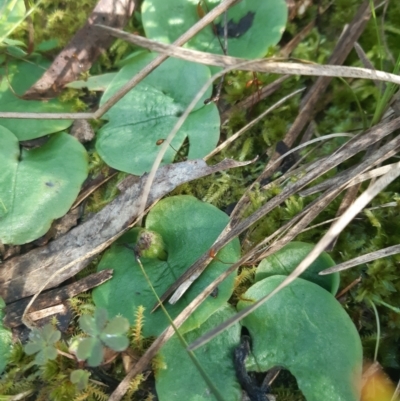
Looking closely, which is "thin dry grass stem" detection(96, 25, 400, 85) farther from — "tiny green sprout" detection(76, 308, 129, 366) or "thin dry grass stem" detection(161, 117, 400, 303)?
"tiny green sprout" detection(76, 308, 129, 366)

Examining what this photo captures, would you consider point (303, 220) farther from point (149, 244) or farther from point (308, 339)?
point (149, 244)

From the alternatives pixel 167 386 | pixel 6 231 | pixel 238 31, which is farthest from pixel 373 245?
pixel 6 231

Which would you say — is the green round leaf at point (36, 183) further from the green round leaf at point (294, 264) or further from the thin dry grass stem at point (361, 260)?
the thin dry grass stem at point (361, 260)

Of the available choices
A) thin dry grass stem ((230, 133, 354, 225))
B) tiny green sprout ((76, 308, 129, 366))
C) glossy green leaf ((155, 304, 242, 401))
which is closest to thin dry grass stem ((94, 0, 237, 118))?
thin dry grass stem ((230, 133, 354, 225))

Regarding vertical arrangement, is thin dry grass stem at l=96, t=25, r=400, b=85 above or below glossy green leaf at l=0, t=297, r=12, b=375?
above

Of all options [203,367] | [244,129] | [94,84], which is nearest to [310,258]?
[203,367]

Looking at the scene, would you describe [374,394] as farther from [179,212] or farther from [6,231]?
[6,231]
